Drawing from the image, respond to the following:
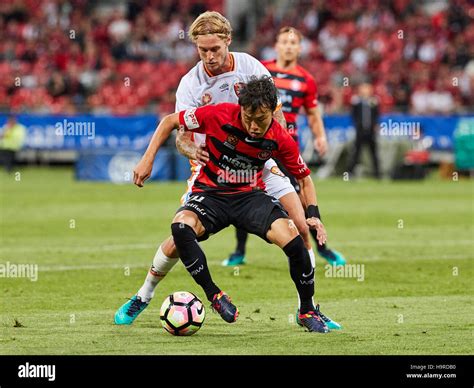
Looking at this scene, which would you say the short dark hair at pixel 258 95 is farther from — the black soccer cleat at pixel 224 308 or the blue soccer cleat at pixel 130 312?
the blue soccer cleat at pixel 130 312

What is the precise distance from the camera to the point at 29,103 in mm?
33531

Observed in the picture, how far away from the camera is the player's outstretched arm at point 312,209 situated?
27.8 feet

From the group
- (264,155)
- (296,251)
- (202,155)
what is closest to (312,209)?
(296,251)

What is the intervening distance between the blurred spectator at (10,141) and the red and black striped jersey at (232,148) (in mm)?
22000

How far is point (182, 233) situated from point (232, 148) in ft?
2.56

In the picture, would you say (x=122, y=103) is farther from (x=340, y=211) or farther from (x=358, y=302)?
(x=358, y=302)

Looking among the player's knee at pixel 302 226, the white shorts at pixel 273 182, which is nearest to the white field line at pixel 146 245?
the player's knee at pixel 302 226

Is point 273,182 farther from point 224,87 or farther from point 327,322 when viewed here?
point 327,322

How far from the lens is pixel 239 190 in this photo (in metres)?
8.86

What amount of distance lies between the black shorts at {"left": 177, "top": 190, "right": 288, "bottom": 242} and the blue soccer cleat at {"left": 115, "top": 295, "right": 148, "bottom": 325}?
801mm
